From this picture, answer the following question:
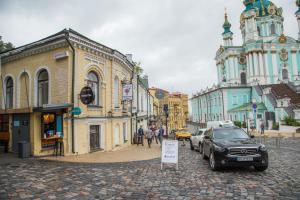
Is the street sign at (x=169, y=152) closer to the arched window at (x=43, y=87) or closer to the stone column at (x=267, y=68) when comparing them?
the arched window at (x=43, y=87)

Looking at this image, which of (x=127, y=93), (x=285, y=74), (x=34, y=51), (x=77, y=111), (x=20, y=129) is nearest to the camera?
(x=77, y=111)

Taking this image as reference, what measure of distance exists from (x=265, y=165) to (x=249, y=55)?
4919cm

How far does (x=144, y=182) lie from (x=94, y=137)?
7905 mm

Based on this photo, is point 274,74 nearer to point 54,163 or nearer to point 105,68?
point 105,68

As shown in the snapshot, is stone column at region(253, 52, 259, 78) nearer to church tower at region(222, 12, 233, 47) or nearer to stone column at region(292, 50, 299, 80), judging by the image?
stone column at region(292, 50, 299, 80)

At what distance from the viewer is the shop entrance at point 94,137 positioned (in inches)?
570

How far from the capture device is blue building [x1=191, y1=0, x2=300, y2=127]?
4661 cm

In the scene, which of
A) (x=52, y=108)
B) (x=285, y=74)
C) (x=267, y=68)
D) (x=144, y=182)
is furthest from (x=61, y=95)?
(x=285, y=74)

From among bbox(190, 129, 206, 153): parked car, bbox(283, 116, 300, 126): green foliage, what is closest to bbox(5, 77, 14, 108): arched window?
bbox(190, 129, 206, 153): parked car

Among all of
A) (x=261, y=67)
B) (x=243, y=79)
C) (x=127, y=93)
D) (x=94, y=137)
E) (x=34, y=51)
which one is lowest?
(x=94, y=137)

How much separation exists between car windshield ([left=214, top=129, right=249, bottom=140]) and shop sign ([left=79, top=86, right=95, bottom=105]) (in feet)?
22.8

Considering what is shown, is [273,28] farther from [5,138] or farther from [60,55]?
[5,138]

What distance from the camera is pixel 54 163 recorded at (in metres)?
10.9

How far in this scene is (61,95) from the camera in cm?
1351
